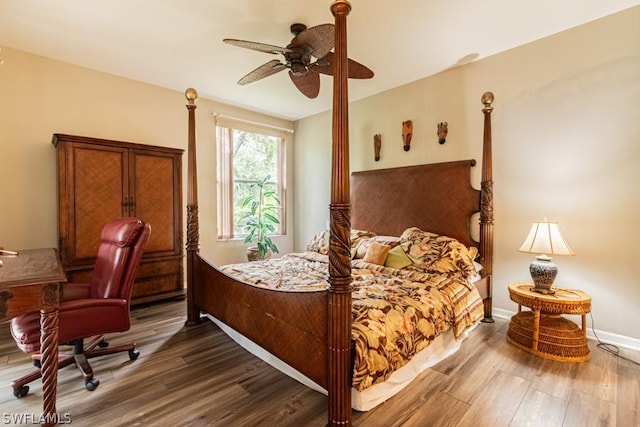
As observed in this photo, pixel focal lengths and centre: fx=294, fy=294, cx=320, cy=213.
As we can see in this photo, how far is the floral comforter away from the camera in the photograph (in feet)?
5.46

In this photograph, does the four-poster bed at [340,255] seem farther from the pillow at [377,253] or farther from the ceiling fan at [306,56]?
the ceiling fan at [306,56]

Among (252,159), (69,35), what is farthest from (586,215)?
(69,35)

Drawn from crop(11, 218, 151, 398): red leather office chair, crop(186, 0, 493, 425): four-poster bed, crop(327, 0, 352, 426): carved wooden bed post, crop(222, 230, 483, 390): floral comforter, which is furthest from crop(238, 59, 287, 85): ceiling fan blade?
crop(222, 230, 483, 390): floral comforter

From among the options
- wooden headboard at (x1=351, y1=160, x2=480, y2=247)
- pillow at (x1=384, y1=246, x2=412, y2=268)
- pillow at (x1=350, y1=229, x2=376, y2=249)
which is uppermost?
wooden headboard at (x1=351, y1=160, x2=480, y2=247)

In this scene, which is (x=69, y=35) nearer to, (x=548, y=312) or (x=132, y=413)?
(x=132, y=413)

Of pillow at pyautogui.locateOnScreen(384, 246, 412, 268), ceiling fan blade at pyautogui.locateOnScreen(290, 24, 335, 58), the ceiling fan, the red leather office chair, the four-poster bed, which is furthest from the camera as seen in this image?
pillow at pyautogui.locateOnScreen(384, 246, 412, 268)

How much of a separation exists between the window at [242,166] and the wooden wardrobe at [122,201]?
0.86m

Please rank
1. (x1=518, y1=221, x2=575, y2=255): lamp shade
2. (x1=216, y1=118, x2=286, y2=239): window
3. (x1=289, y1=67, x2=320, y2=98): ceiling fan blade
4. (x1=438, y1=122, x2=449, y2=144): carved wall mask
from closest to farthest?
(x1=518, y1=221, x2=575, y2=255): lamp shade
(x1=289, y1=67, x2=320, y2=98): ceiling fan blade
(x1=438, y1=122, x2=449, y2=144): carved wall mask
(x1=216, y1=118, x2=286, y2=239): window

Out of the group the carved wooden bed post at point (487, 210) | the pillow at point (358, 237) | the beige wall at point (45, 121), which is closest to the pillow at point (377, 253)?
the pillow at point (358, 237)

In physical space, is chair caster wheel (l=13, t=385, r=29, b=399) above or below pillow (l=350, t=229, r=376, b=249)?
below

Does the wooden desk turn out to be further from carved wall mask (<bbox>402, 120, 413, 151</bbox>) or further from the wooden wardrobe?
carved wall mask (<bbox>402, 120, 413, 151</bbox>)

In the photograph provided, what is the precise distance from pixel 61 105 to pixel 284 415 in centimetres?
385

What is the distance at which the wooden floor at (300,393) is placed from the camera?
65.7 inches

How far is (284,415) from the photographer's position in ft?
5.60
